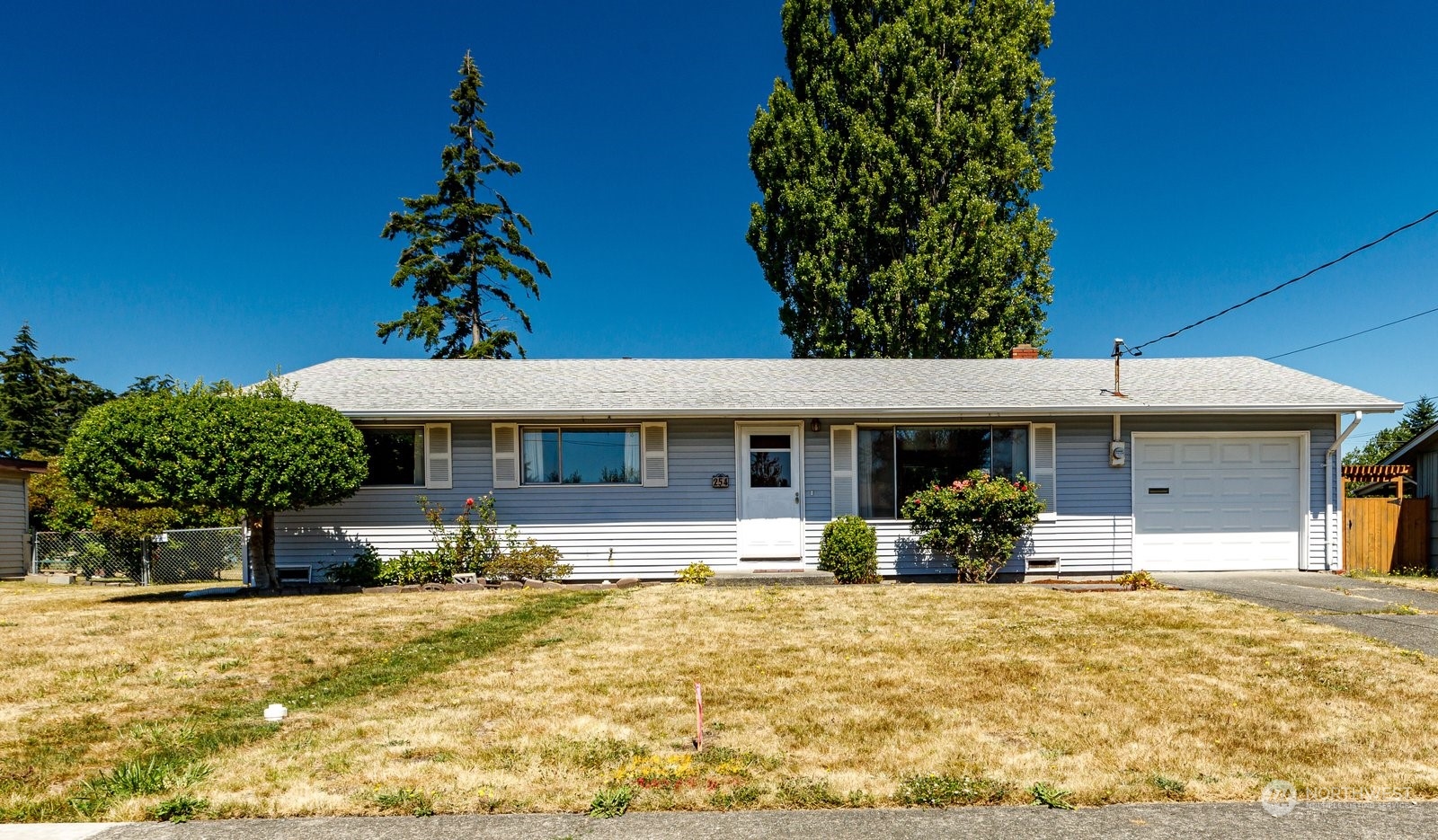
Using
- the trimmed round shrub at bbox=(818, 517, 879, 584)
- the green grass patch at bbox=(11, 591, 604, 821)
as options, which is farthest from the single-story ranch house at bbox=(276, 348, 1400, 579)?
the green grass patch at bbox=(11, 591, 604, 821)

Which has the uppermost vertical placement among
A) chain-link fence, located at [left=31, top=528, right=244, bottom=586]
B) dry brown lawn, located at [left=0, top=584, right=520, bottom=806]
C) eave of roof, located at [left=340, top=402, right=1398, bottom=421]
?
eave of roof, located at [left=340, top=402, right=1398, bottom=421]

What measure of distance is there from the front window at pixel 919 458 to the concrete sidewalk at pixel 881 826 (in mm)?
8413

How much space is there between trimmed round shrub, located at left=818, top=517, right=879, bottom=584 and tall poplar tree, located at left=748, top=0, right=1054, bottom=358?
32.8ft

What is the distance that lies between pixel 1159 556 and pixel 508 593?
9529 mm

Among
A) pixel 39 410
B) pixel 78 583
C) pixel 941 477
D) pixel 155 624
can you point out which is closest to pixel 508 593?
pixel 155 624

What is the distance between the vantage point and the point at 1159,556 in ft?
38.8

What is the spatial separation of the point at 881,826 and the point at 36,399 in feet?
129

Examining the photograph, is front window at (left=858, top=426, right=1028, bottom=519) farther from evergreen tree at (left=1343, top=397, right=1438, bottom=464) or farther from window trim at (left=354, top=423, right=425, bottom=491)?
evergreen tree at (left=1343, top=397, right=1438, bottom=464)

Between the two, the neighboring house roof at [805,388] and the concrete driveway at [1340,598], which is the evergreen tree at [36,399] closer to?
the neighboring house roof at [805,388]

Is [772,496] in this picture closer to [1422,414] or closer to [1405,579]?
[1405,579]

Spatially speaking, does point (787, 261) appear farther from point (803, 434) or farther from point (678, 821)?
point (678, 821)

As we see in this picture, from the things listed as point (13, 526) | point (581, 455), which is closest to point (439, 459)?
point (581, 455)

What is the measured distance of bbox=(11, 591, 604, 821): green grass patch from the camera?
11.6 feet

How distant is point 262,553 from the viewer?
1095 centimetres
